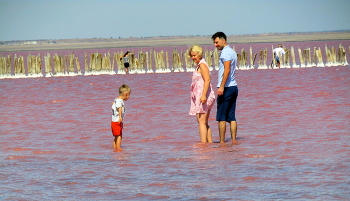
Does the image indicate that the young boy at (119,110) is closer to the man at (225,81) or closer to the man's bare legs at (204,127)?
the man's bare legs at (204,127)

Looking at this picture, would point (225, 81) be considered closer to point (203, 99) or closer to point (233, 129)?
point (203, 99)

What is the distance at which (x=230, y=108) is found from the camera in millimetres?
9352

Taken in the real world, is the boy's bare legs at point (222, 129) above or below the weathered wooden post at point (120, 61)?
below

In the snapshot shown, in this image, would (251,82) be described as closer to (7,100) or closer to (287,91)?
(287,91)

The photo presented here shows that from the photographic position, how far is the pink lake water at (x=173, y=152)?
6.80 m

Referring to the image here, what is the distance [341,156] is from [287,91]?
10690 mm

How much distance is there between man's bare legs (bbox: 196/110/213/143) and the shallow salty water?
5.6 inches

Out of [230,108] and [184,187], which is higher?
[230,108]

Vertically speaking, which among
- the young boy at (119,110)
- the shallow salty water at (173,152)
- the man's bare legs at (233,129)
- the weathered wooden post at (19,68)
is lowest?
the shallow salty water at (173,152)

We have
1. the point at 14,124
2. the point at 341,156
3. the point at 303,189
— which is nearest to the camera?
the point at 303,189

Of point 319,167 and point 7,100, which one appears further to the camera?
point 7,100

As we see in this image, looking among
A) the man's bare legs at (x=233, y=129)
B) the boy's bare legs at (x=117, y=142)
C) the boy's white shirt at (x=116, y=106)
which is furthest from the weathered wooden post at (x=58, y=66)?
the man's bare legs at (x=233, y=129)

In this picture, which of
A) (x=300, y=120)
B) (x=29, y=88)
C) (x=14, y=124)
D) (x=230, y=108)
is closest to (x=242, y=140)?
(x=230, y=108)

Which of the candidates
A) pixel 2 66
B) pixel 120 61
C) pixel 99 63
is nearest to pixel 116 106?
pixel 120 61
